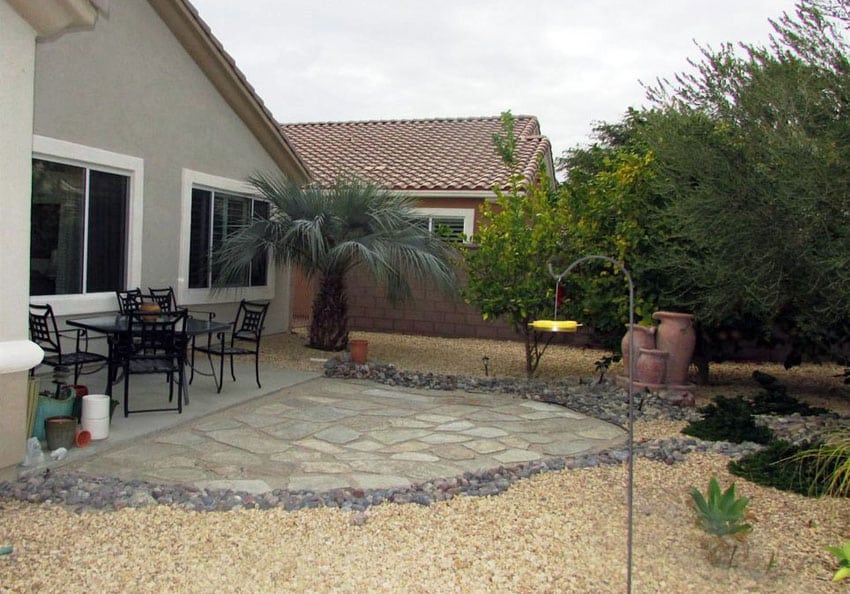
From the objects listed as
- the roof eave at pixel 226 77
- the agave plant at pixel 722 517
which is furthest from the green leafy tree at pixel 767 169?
the roof eave at pixel 226 77

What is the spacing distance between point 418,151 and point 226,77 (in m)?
7.00

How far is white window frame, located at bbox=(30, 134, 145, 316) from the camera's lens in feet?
25.1

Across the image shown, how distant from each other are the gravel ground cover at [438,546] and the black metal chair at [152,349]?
2.20 metres

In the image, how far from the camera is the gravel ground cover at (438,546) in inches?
130

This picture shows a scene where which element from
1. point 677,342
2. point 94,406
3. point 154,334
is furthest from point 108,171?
point 677,342

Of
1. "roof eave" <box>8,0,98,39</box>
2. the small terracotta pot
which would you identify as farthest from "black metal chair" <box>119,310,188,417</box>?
"roof eave" <box>8,0,98,39</box>

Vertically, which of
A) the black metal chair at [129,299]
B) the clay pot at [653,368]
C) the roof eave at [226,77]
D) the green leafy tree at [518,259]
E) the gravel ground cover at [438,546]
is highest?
the roof eave at [226,77]

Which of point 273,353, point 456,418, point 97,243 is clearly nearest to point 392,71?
point 273,353

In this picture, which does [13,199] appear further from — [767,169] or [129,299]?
[767,169]

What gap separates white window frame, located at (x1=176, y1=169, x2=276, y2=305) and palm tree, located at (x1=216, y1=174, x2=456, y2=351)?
45cm

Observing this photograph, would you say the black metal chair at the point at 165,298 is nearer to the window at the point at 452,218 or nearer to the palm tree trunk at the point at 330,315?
the palm tree trunk at the point at 330,315

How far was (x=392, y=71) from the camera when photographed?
1902 centimetres

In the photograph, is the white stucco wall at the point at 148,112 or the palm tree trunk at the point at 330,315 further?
the palm tree trunk at the point at 330,315

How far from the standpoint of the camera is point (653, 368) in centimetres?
777
